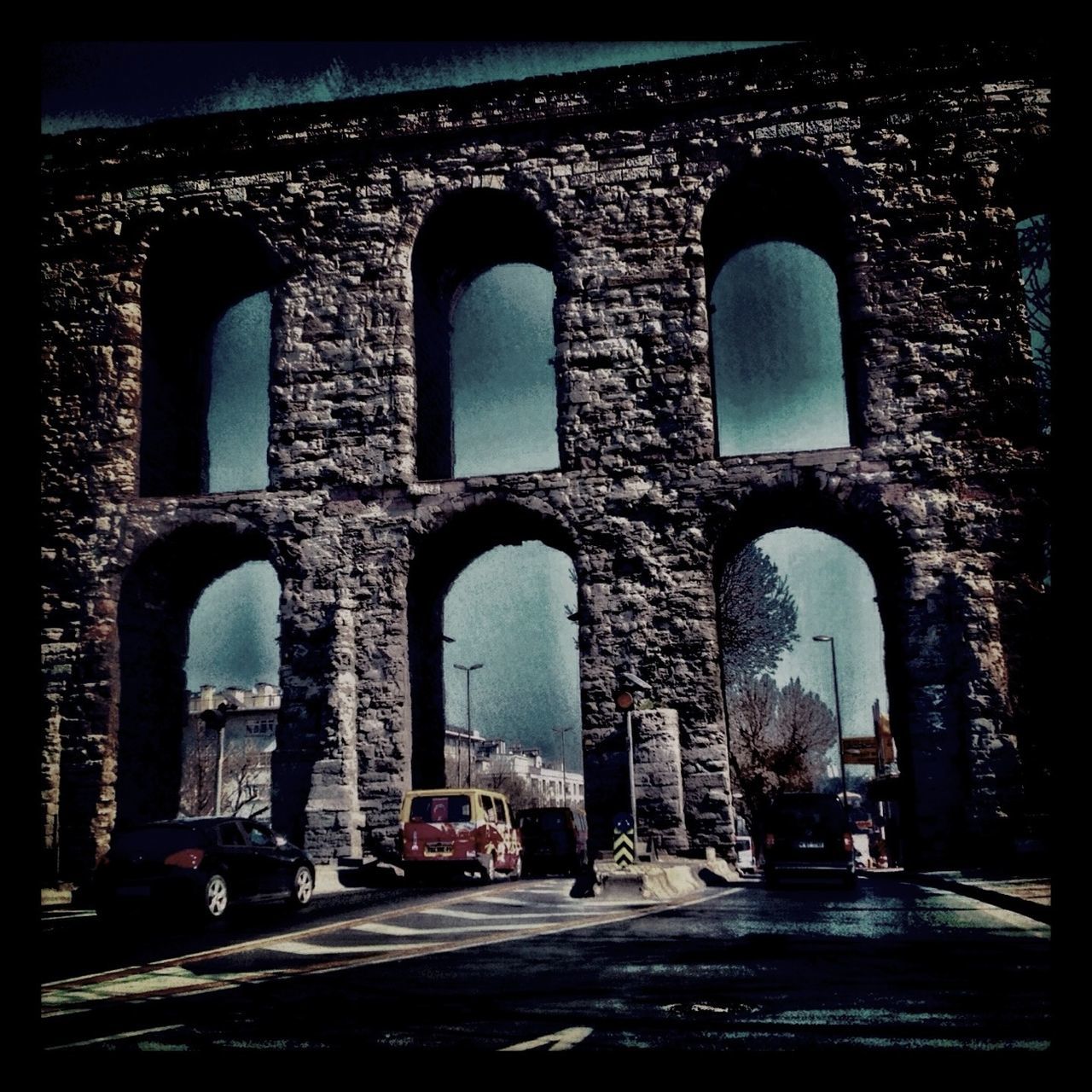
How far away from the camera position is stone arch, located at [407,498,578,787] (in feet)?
59.1

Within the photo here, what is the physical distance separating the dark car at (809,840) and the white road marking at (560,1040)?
12.2m

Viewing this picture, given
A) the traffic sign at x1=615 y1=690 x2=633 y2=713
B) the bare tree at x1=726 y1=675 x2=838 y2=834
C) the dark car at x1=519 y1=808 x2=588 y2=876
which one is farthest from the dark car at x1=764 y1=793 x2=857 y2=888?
the bare tree at x1=726 y1=675 x2=838 y2=834

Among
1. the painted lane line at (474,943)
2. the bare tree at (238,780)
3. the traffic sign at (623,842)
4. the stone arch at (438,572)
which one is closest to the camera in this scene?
the painted lane line at (474,943)

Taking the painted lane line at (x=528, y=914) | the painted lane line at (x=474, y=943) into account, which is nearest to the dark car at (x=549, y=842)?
the painted lane line at (x=474, y=943)

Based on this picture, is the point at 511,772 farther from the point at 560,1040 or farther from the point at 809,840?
the point at 560,1040

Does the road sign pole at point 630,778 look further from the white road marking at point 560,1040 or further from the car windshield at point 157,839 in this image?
the white road marking at point 560,1040

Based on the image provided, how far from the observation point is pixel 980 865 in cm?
1534

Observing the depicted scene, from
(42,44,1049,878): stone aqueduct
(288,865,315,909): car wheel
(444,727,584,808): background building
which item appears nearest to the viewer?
(288,865,315,909): car wheel

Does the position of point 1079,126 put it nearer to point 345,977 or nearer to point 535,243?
point 345,977

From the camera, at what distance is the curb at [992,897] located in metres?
9.49

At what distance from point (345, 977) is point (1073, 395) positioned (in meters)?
5.88

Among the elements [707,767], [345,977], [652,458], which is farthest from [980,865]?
[345,977]

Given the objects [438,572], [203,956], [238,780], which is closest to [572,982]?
[203,956]

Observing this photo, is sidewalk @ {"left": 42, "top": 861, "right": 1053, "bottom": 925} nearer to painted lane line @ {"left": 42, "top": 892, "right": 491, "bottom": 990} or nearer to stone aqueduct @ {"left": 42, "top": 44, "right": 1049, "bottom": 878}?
stone aqueduct @ {"left": 42, "top": 44, "right": 1049, "bottom": 878}
